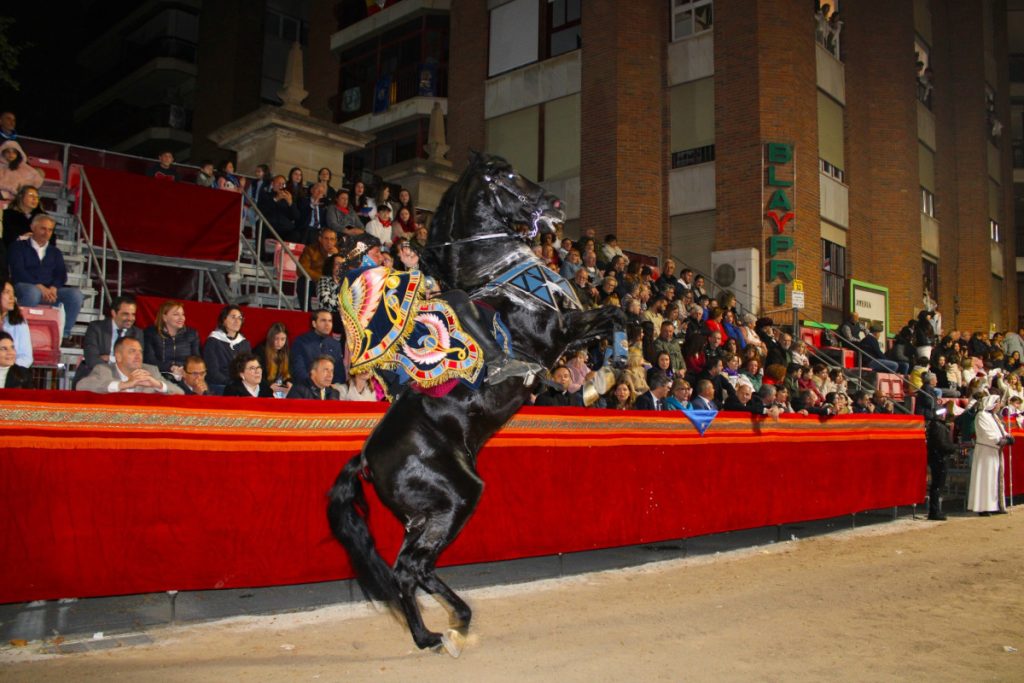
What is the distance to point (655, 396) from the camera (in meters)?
10.6

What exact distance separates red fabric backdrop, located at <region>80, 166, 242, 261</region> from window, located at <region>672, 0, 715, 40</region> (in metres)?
17.3

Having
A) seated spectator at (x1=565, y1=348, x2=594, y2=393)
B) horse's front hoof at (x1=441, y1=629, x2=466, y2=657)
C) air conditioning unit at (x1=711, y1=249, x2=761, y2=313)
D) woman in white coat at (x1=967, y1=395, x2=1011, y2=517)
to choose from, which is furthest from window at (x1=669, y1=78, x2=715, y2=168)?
horse's front hoof at (x1=441, y1=629, x2=466, y2=657)

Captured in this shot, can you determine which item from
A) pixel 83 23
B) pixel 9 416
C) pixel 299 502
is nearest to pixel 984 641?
pixel 299 502

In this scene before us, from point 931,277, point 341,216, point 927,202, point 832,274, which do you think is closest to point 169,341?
point 341,216

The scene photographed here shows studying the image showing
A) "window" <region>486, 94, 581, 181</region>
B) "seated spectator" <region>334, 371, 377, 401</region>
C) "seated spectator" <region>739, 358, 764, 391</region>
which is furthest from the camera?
"window" <region>486, 94, 581, 181</region>

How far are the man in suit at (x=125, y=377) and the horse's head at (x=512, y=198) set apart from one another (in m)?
3.21

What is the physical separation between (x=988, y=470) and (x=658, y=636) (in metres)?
11.0

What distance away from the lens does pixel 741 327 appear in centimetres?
1678

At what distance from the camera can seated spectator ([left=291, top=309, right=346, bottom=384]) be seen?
8.76 m

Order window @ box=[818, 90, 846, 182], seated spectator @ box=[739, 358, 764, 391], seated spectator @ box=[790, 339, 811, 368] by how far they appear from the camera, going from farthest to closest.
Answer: window @ box=[818, 90, 846, 182] → seated spectator @ box=[790, 339, 811, 368] → seated spectator @ box=[739, 358, 764, 391]

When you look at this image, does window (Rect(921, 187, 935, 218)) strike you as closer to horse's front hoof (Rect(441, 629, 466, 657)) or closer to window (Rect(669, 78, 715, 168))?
window (Rect(669, 78, 715, 168))

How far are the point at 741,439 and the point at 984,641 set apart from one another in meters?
4.42

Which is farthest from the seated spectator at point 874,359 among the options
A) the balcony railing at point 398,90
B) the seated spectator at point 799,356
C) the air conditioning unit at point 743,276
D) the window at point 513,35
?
the balcony railing at point 398,90

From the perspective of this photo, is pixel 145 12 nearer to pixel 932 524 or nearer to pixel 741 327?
pixel 741 327
